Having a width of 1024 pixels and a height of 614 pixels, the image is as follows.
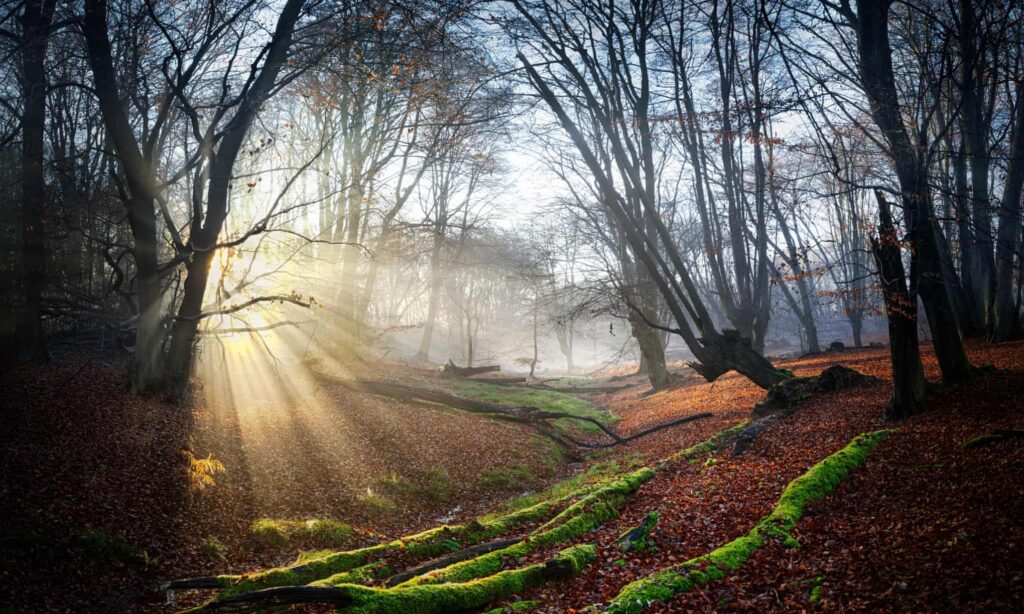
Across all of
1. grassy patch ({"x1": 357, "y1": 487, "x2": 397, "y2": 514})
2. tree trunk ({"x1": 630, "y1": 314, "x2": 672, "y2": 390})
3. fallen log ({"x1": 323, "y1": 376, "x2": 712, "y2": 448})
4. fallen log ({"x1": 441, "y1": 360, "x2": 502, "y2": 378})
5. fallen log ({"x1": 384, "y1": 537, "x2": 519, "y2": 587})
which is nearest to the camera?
fallen log ({"x1": 384, "y1": 537, "x2": 519, "y2": 587})

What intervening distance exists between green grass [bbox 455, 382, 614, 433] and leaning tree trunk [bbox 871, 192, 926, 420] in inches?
329

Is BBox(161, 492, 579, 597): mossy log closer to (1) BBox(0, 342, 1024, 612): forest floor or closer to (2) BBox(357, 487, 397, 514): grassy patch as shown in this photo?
(1) BBox(0, 342, 1024, 612): forest floor

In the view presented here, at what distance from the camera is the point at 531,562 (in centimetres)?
546

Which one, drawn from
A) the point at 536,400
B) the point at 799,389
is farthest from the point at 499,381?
the point at 799,389

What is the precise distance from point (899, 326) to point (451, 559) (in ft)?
25.7

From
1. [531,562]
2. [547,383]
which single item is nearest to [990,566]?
[531,562]

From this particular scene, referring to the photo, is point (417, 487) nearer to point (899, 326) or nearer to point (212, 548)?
point (212, 548)

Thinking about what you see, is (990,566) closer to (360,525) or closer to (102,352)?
(360,525)

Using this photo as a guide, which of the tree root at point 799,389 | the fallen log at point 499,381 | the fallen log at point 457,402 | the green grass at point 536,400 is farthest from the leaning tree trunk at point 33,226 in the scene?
the tree root at point 799,389

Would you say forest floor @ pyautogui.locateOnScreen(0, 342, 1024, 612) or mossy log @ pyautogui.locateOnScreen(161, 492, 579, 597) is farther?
mossy log @ pyautogui.locateOnScreen(161, 492, 579, 597)

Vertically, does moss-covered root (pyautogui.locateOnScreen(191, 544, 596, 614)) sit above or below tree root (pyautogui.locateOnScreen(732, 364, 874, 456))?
below

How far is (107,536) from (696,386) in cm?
1805

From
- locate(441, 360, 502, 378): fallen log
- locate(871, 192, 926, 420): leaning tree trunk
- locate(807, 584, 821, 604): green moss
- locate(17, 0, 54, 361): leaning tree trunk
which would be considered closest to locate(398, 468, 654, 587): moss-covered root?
locate(807, 584, 821, 604): green moss

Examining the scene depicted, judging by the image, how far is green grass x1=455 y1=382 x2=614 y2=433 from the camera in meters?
16.2
